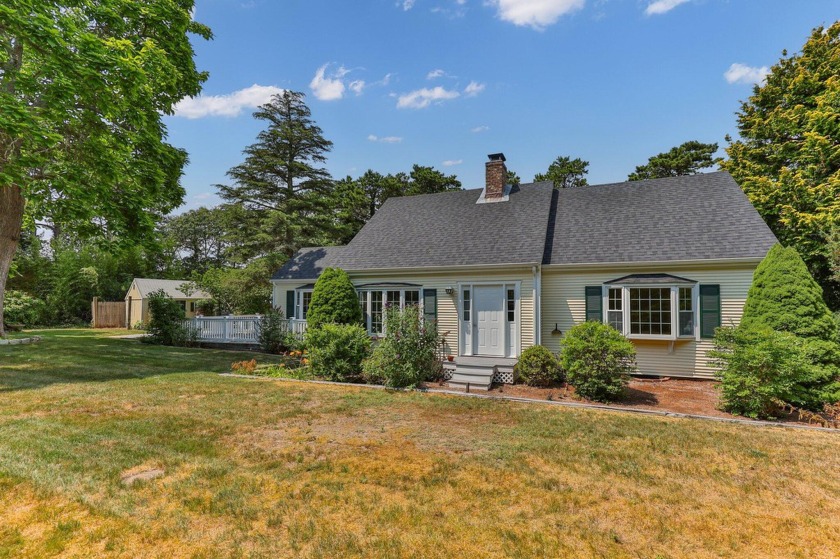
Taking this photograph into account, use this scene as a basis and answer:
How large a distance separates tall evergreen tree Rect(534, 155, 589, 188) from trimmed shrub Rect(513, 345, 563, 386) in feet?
73.9

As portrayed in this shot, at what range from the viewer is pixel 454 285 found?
37.3 ft

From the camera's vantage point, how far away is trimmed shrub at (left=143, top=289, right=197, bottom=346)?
1511cm

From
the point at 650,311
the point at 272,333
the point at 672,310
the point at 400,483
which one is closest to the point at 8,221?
the point at 272,333

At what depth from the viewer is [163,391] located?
7500 millimetres

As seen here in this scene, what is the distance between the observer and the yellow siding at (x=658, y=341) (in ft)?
30.7

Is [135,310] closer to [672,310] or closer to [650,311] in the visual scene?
[650,311]

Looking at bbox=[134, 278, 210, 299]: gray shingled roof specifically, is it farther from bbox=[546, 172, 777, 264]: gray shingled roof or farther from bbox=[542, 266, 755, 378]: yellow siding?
bbox=[546, 172, 777, 264]: gray shingled roof

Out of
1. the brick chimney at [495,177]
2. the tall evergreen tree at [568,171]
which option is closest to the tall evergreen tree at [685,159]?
the tall evergreen tree at [568,171]

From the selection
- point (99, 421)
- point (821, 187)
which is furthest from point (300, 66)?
point (821, 187)

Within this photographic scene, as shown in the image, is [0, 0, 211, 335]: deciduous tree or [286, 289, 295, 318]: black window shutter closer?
[0, 0, 211, 335]: deciduous tree

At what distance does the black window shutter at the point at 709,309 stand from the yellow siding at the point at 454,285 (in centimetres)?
412

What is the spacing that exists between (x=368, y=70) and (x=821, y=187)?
15.6 meters

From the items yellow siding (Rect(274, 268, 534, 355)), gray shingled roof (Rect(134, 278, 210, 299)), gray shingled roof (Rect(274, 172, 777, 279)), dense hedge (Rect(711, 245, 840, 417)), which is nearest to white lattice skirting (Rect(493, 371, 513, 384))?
yellow siding (Rect(274, 268, 534, 355))

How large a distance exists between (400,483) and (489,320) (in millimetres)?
7332
